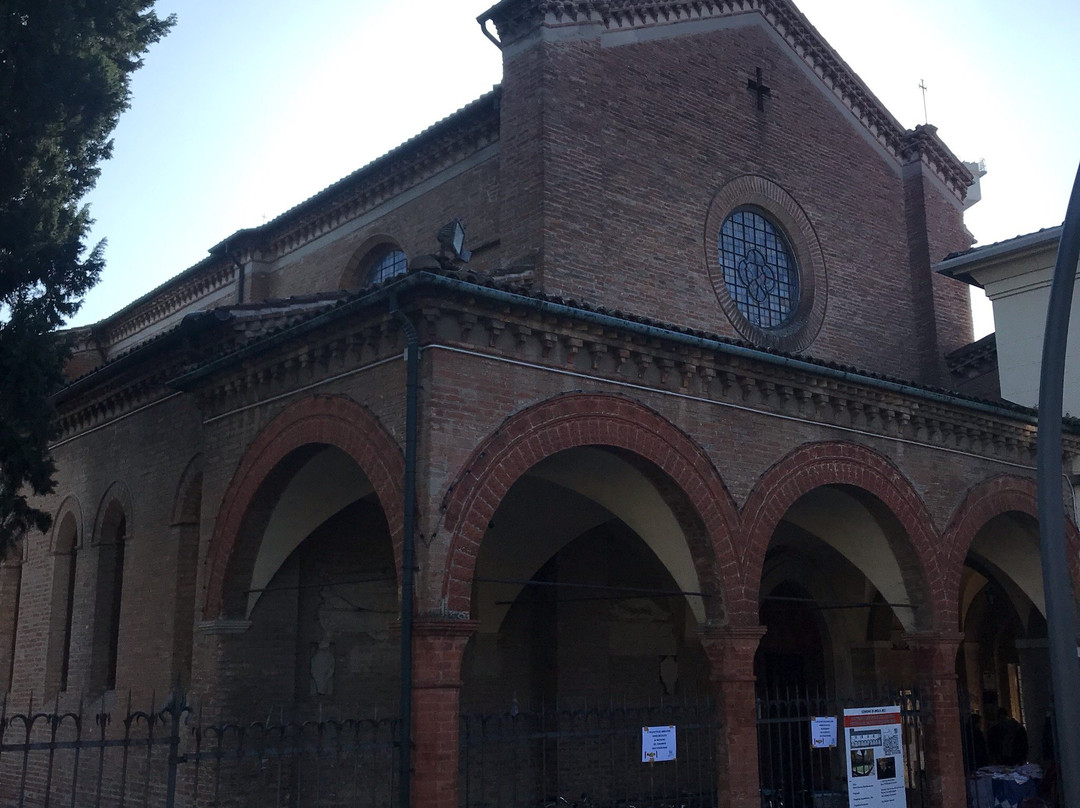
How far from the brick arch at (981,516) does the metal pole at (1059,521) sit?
5.19 metres

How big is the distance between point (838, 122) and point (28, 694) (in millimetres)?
13820

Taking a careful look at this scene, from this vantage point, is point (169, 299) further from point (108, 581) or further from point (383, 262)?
point (108, 581)

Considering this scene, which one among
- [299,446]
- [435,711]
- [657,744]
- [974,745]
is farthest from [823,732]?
[299,446]

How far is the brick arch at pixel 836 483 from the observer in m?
10.4

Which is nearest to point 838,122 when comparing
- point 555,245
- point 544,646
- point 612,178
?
point 612,178

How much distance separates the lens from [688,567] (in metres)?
10.3

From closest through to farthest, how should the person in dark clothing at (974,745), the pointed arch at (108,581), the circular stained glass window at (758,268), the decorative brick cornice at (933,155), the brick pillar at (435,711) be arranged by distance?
the brick pillar at (435,711)
the pointed arch at (108,581)
the person in dark clothing at (974,745)
the circular stained glass window at (758,268)
the decorative brick cornice at (933,155)

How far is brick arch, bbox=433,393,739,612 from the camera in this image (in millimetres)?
8477

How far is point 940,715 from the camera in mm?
11648

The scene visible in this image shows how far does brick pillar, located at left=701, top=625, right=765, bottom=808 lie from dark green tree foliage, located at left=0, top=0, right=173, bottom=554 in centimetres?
700

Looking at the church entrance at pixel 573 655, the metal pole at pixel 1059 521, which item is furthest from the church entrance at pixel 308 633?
the metal pole at pixel 1059 521

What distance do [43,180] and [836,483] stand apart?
28.1 ft

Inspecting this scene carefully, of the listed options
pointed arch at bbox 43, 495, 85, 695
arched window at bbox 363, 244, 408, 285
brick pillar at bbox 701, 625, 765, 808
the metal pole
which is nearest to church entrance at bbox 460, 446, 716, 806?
brick pillar at bbox 701, 625, 765, 808

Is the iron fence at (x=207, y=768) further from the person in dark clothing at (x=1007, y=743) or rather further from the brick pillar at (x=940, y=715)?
the person in dark clothing at (x=1007, y=743)
